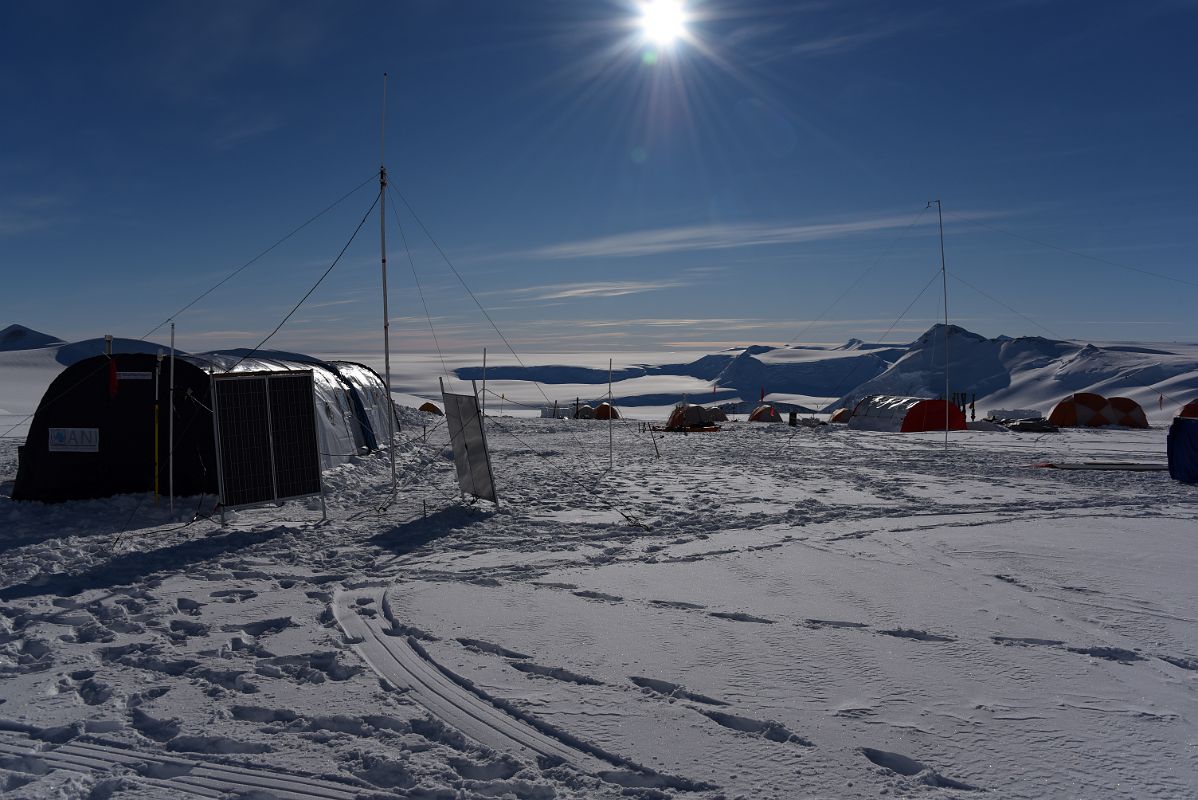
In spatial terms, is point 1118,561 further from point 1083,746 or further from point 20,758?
point 20,758

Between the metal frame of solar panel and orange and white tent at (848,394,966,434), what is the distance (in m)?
24.6

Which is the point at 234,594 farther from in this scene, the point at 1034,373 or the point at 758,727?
the point at 1034,373

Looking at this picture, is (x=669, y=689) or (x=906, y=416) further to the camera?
(x=906, y=416)

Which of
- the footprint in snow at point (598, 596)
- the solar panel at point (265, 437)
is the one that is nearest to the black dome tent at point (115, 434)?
the solar panel at point (265, 437)

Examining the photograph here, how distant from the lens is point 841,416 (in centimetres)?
4297

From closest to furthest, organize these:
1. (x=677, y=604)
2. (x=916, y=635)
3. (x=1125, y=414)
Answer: (x=916, y=635)
(x=677, y=604)
(x=1125, y=414)

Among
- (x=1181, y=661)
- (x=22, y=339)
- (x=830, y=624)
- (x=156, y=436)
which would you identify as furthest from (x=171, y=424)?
(x=22, y=339)

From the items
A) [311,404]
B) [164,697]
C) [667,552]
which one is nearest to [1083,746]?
[667,552]

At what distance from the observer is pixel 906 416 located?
30.6 metres

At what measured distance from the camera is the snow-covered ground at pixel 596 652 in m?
4.14

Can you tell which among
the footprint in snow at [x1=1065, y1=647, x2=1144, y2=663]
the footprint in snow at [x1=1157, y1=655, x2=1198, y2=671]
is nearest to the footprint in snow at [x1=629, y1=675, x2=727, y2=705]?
the footprint in snow at [x1=1065, y1=647, x2=1144, y2=663]

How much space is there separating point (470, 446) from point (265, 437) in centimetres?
303

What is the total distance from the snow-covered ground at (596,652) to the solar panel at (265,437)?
619 mm

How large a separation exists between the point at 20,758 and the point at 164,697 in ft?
2.98
